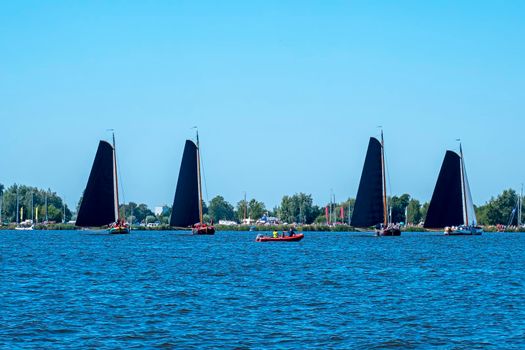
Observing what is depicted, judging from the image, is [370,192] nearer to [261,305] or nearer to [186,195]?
[186,195]

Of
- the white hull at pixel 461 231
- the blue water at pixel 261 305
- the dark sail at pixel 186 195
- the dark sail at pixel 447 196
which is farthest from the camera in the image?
the white hull at pixel 461 231

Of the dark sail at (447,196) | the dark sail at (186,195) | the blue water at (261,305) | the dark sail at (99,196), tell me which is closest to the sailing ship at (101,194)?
the dark sail at (99,196)

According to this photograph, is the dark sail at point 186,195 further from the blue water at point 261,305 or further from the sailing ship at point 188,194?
the blue water at point 261,305

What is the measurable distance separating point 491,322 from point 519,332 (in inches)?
113

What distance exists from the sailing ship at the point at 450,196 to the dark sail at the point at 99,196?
4345 cm

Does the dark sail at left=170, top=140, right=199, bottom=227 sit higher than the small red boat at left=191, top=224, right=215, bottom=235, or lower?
higher

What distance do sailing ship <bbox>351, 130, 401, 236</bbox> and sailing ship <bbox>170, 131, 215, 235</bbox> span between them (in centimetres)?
2165

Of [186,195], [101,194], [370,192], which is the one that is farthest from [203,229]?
[370,192]

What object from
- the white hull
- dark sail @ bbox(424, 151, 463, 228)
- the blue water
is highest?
dark sail @ bbox(424, 151, 463, 228)

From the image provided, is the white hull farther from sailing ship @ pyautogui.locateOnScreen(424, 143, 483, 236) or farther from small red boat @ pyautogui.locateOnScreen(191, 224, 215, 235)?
small red boat @ pyautogui.locateOnScreen(191, 224, 215, 235)

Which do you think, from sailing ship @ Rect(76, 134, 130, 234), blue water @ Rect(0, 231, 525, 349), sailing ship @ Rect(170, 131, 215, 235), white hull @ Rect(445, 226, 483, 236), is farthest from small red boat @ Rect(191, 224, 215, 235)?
blue water @ Rect(0, 231, 525, 349)

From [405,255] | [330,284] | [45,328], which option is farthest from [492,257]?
[45,328]

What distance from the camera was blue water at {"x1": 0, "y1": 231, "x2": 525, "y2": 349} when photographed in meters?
36.4

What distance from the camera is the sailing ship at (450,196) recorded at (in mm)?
142375
